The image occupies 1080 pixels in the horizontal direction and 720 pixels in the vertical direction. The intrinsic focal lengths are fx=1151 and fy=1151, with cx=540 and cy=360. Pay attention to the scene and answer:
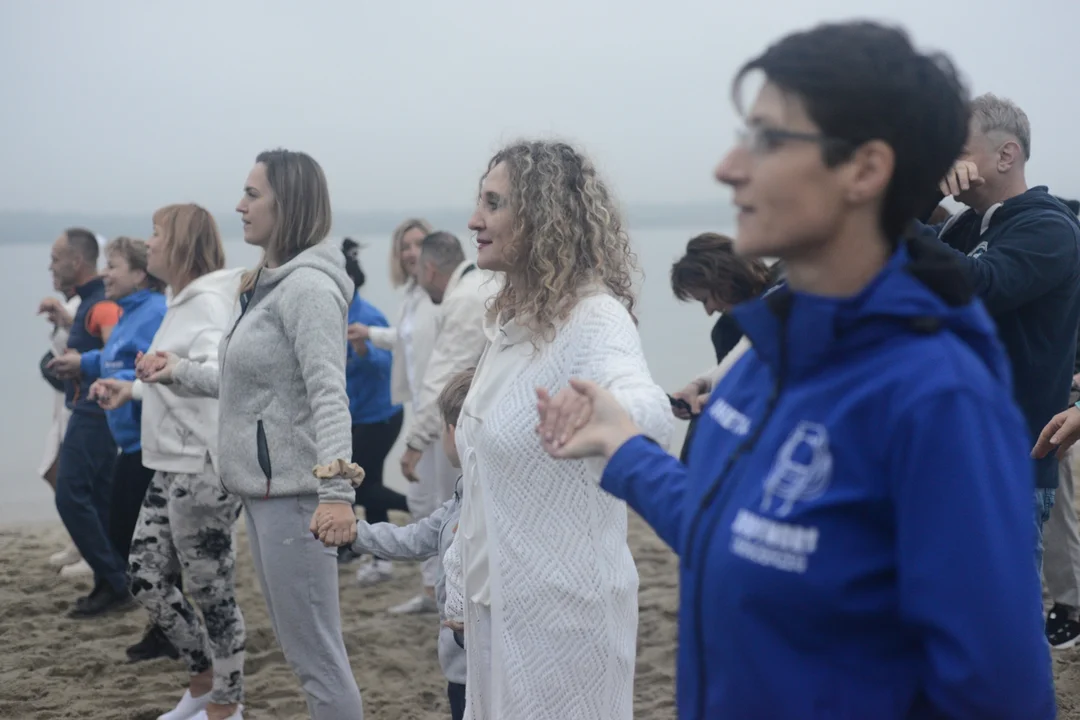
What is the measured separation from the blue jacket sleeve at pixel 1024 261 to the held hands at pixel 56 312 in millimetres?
4316

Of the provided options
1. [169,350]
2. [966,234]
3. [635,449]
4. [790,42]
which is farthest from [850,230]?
[169,350]

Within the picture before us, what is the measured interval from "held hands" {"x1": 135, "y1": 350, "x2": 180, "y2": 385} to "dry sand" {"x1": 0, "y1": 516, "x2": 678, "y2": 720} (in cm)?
133

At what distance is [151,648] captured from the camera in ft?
15.4

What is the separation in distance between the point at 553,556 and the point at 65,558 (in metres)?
4.81

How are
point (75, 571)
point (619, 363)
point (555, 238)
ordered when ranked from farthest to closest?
1. point (75, 571)
2. point (555, 238)
3. point (619, 363)

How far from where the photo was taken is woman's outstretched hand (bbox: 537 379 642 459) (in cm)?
147

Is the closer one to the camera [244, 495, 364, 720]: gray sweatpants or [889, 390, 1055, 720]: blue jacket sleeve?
[889, 390, 1055, 720]: blue jacket sleeve

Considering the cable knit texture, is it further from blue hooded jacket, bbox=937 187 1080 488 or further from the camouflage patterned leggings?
the camouflage patterned leggings

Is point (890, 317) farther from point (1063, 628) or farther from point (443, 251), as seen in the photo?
point (443, 251)

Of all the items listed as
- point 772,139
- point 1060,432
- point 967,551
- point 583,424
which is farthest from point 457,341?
point 967,551

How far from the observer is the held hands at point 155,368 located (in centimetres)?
346

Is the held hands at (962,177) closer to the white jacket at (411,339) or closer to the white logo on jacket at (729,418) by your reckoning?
the white logo on jacket at (729,418)

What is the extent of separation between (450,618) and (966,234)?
165 cm

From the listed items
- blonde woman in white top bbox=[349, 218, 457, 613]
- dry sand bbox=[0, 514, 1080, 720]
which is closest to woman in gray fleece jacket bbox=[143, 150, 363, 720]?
dry sand bbox=[0, 514, 1080, 720]
